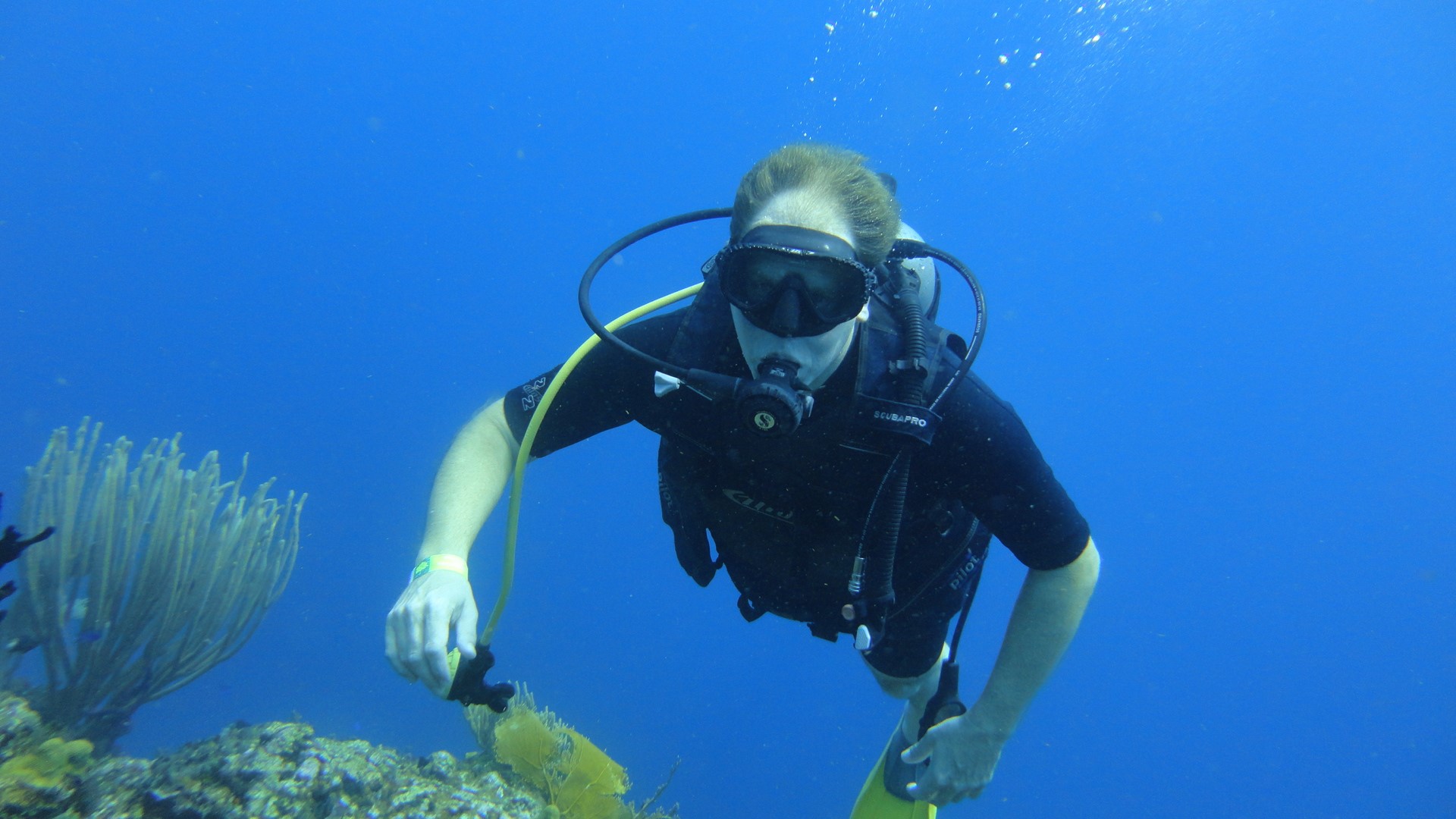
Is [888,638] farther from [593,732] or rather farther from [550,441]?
[593,732]

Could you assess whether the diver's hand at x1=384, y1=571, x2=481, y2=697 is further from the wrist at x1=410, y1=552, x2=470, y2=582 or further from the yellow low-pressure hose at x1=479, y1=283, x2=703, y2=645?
the yellow low-pressure hose at x1=479, y1=283, x2=703, y2=645

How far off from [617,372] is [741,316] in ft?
1.93

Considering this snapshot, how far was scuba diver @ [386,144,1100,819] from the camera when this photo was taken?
1.94 m

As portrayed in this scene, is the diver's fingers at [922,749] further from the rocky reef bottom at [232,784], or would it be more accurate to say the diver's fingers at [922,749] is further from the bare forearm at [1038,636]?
the rocky reef bottom at [232,784]

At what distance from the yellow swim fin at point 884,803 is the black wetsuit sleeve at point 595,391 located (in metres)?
2.36

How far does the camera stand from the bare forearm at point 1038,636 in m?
2.14

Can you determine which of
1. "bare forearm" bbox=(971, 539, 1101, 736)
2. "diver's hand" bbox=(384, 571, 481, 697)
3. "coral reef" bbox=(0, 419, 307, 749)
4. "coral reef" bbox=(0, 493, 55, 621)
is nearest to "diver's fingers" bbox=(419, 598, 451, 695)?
"diver's hand" bbox=(384, 571, 481, 697)

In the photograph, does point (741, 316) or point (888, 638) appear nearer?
point (741, 316)

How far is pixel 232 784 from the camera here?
316 cm

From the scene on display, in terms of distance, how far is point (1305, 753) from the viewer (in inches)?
1131

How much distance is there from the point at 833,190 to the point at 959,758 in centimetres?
175

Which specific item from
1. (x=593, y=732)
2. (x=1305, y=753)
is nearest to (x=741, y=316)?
(x=593, y=732)

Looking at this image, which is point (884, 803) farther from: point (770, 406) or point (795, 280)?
point (795, 280)

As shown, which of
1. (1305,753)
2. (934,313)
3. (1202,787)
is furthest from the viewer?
(1305,753)
